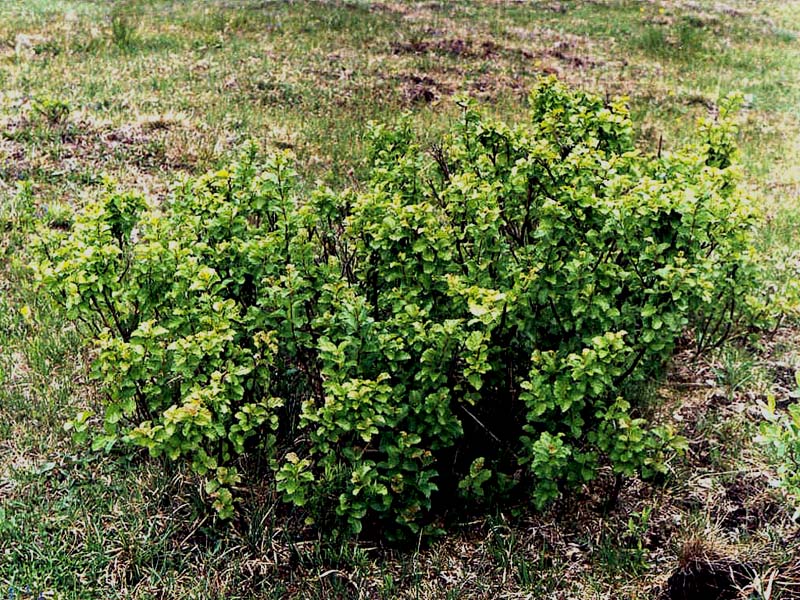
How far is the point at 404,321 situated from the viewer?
124 inches

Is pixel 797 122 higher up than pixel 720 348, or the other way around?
pixel 797 122

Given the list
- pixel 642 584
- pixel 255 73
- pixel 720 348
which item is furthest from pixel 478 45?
pixel 642 584

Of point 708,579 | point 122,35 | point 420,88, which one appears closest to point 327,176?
point 420,88

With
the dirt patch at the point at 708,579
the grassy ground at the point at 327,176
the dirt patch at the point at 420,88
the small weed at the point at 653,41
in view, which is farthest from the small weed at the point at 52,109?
the small weed at the point at 653,41

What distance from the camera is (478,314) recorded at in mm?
2930

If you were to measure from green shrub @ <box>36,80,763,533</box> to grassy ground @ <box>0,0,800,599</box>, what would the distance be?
24 centimetres

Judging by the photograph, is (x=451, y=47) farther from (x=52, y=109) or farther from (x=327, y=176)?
(x=52, y=109)

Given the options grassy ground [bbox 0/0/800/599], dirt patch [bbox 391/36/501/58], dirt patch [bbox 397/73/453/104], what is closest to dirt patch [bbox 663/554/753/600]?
grassy ground [bbox 0/0/800/599]

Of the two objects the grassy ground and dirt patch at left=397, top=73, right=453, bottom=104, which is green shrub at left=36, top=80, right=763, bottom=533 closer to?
the grassy ground

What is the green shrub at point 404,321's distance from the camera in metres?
3.04

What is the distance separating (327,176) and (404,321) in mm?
4053

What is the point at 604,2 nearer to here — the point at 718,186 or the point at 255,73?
the point at 255,73

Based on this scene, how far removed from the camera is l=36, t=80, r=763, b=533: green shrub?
9.96ft

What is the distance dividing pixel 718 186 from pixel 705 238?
3.24 feet
